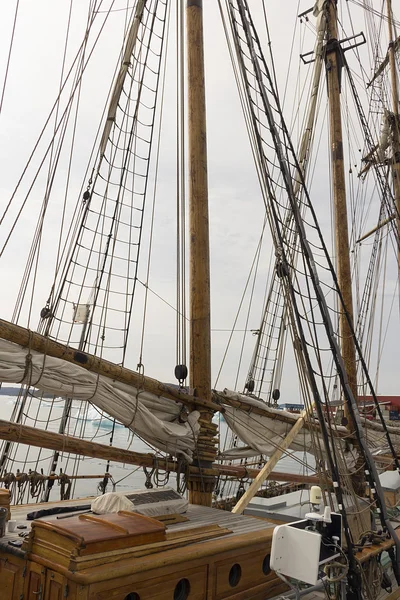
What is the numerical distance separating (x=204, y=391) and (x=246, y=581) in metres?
2.70

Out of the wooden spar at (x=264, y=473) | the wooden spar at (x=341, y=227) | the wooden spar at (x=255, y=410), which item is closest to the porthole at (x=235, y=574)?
the wooden spar at (x=264, y=473)

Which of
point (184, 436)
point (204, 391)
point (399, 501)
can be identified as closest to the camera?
point (184, 436)

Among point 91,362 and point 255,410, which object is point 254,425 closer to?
point 255,410

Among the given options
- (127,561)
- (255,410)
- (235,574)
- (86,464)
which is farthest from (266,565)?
(86,464)

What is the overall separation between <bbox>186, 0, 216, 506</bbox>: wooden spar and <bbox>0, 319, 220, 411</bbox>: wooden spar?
41 cm

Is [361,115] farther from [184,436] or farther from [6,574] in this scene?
[6,574]

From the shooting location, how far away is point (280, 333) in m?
13.7

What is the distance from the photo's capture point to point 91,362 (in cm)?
499

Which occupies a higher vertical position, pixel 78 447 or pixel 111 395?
pixel 111 395

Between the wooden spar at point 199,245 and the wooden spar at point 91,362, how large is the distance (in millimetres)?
410

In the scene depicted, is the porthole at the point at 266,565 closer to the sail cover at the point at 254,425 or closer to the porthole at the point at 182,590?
the porthole at the point at 182,590

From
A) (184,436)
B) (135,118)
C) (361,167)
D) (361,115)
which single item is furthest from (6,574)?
(361,167)

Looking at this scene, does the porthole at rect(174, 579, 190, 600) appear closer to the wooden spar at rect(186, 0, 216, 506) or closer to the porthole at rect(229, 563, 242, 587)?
the porthole at rect(229, 563, 242, 587)

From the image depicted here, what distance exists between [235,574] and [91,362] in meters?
2.46
